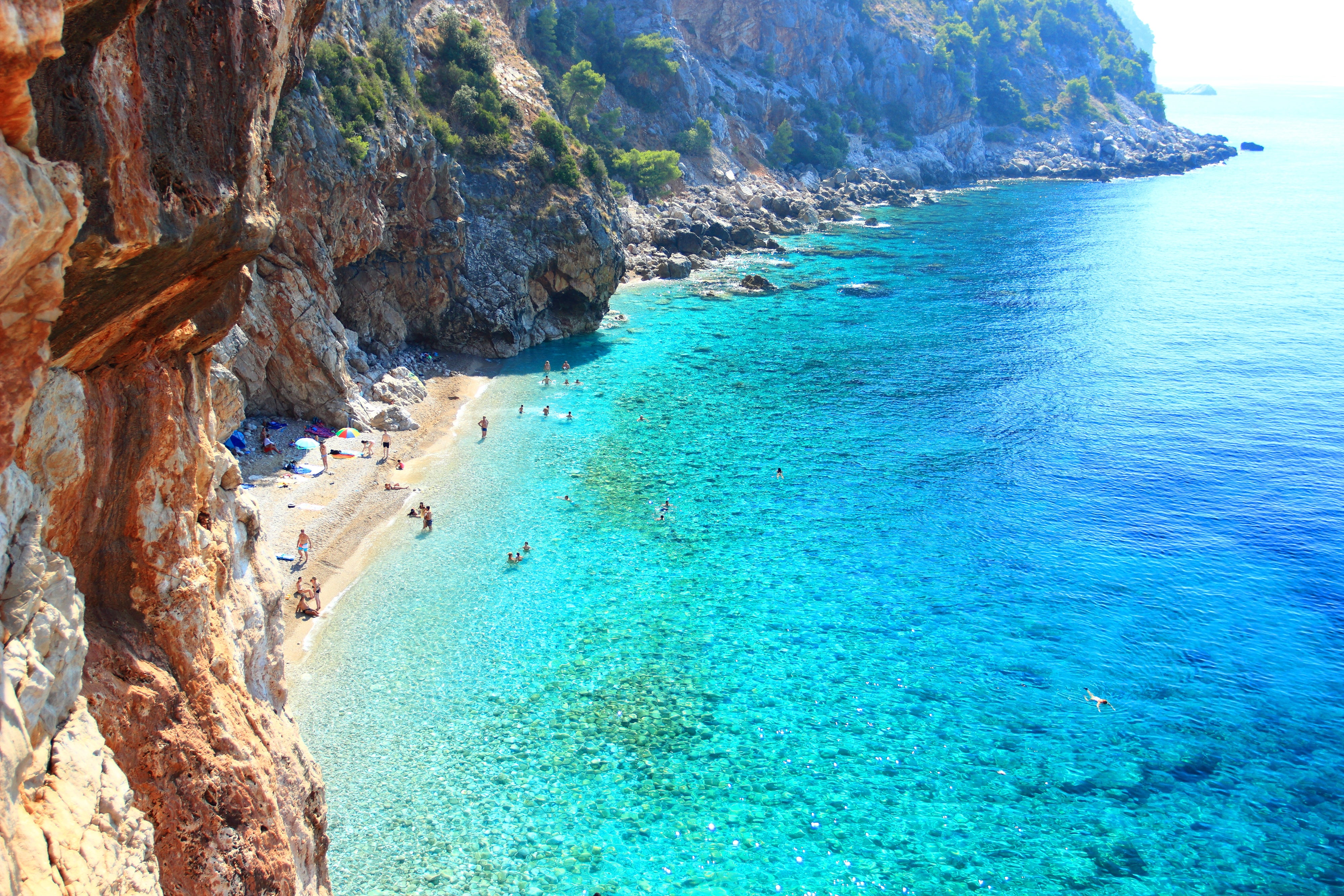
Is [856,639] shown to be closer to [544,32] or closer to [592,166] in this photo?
[592,166]

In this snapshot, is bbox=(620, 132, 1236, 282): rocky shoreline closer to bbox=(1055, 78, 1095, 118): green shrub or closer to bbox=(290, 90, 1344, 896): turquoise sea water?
bbox=(1055, 78, 1095, 118): green shrub

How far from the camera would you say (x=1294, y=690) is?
26062 millimetres

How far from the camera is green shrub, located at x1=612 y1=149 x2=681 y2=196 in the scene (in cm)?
8312

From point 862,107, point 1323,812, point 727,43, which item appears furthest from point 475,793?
point 862,107

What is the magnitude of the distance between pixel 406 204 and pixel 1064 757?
4242 cm

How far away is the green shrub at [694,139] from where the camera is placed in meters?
96.0

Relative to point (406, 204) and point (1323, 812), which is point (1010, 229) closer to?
point (406, 204)

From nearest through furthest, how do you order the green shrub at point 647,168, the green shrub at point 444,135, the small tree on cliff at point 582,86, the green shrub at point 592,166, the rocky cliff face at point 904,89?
the green shrub at point 444,135 < the green shrub at point 592,166 < the small tree on cliff at point 582,86 < the green shrub at point 647,168 < the rocky cliff face at point 904,89

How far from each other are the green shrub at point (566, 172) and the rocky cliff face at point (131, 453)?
150 ft

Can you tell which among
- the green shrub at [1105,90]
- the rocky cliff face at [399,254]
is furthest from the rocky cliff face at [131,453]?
the green shrub at [1105,90]

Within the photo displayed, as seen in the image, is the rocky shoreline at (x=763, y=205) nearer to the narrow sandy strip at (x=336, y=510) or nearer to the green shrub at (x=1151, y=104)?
the narrow sandy strip at (x=336, y=510)

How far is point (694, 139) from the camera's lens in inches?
3780

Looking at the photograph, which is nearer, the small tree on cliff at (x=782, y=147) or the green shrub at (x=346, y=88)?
the green shrub at (x=346, y=88)

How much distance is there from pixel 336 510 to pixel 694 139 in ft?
249
